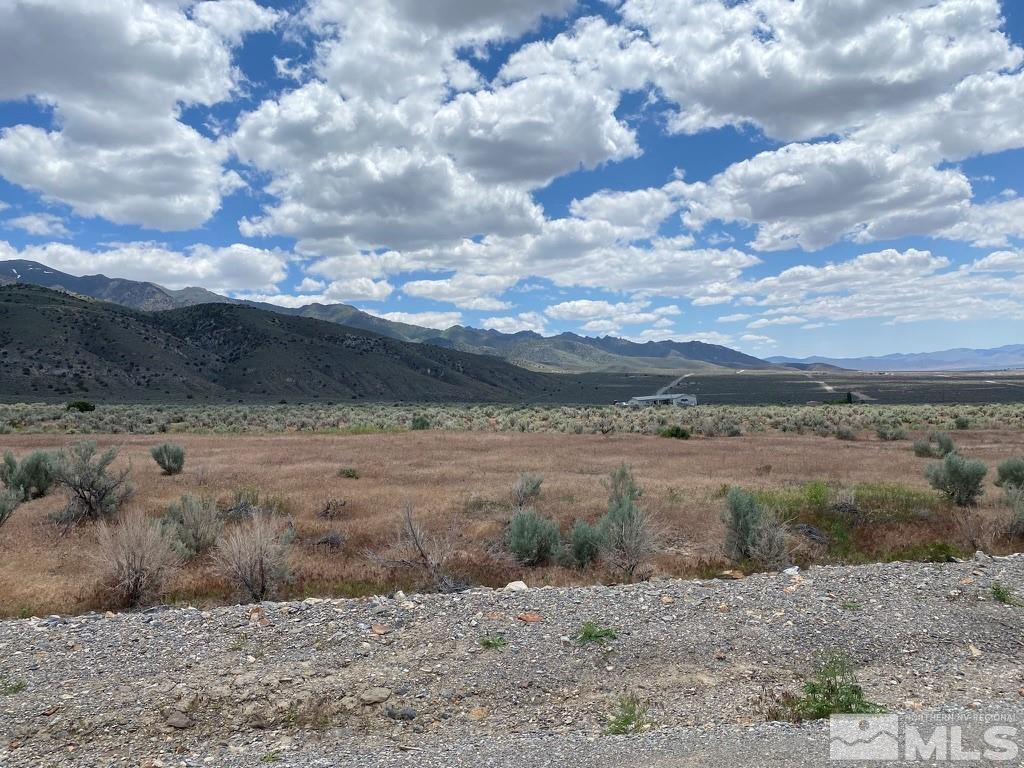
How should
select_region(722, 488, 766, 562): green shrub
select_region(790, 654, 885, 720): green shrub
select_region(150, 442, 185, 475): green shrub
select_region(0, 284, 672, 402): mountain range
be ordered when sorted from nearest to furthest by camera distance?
select_region(790, 654, 885, 720): green shrub, select_region(722, 488, 766, 562): green shrub, select_region(150, 442, 185, 475): green shrub, select_region(0, 284, 672, 402): mountain range

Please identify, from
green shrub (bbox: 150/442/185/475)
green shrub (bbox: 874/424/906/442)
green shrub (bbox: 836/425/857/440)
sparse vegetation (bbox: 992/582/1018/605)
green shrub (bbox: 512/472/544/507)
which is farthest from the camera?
green shrub (bbox: 836/425/857/440)

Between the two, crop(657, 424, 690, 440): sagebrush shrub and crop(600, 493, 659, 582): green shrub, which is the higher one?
crop(600, 493, 659, 582): green shrub

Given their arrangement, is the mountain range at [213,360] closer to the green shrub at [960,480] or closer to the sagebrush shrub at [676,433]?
the sagebrush shrub at [676,433]

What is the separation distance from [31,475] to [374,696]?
16.4m

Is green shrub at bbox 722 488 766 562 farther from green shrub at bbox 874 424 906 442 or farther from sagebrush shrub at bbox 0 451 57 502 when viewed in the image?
green shrub at bbox 874 424 906 442

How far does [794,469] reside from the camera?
70.4ft

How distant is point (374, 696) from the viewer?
571 centimetres

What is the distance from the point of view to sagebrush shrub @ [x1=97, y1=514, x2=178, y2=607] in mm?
8867

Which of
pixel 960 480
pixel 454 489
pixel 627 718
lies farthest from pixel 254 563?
pixel 960 480

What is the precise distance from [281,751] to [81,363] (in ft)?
316

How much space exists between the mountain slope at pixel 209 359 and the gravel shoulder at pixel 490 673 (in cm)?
8013

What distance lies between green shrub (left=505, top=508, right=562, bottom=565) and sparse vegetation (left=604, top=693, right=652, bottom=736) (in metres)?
5.55

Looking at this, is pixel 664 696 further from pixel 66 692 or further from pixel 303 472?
pixel 303 472

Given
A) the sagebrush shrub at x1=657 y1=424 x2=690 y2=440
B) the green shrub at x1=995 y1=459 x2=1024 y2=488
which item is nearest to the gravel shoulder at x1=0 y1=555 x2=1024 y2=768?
the green shrub at x1=995 y1=459 x2=1024 y2=488
